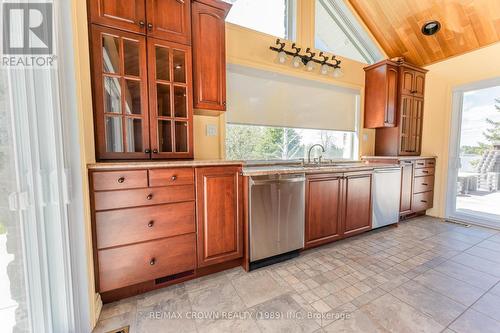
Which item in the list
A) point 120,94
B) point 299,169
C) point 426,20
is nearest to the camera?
point 120,94

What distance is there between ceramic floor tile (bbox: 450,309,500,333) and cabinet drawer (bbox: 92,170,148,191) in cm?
231

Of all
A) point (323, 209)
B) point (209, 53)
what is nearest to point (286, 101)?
point (209, 53)

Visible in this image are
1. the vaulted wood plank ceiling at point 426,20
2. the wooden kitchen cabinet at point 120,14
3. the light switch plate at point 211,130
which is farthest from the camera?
the vaulted wood plank ceiling at point 426,20

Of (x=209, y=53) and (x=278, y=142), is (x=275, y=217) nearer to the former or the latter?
(x=278, y=142)

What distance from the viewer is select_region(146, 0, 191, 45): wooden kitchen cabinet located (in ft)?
5.78

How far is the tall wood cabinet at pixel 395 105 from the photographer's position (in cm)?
339

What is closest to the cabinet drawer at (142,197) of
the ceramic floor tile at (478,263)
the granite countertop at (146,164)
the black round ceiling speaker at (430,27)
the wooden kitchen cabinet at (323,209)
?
the granite countertop at (146,164)

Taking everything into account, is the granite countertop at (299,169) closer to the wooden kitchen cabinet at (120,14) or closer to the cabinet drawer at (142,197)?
the cabinet drawer at (142,197)

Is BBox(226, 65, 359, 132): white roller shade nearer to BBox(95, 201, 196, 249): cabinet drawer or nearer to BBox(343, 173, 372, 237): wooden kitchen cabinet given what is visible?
BBox(343, 173, 372, 237): wooden kitchen cabinet

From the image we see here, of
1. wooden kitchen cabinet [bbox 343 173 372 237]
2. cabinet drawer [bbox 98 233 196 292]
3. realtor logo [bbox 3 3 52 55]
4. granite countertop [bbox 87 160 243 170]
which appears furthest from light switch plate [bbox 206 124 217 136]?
wooden kitchen cabinet [bbox 343 173 372 237]

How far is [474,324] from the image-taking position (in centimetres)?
136

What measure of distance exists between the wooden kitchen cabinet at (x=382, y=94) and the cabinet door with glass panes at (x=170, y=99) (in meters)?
3.07

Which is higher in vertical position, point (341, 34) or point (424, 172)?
point (341, 34)

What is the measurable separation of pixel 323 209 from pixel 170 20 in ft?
7.89
